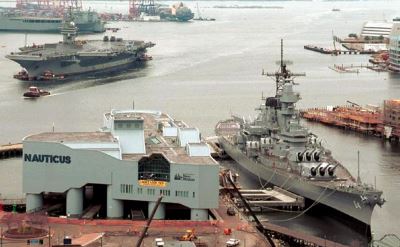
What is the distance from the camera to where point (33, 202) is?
21188 mm

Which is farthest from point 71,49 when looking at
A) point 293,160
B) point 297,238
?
point 297,238

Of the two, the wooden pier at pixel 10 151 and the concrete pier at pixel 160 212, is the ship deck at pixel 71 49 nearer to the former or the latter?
the wooden pier at pixel 10 151

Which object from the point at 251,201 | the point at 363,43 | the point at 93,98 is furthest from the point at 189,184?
the point at 363,43

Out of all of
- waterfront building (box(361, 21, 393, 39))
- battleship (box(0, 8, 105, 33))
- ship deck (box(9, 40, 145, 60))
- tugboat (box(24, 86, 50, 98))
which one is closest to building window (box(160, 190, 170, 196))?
tugboat (box(24, 86, 50, 98))

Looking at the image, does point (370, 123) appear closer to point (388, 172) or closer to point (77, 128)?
point (388, 172)

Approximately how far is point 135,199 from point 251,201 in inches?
172

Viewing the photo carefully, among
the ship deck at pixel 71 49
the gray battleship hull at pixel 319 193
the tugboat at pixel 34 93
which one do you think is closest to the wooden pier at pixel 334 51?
the ship deck at pixel 71 49

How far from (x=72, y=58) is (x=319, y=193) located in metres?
32.8

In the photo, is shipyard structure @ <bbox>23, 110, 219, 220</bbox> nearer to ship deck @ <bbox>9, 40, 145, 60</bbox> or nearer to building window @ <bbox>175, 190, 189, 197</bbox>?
building window @ <bbox>175, 190, 189, 197</bbox>

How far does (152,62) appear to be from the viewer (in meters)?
61.6

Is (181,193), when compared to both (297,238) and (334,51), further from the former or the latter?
(334,51)

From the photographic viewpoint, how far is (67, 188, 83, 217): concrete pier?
20797 millimetres

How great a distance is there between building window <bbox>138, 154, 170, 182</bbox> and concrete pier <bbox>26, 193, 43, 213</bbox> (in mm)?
2686

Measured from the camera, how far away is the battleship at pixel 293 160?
2222 centimetres
